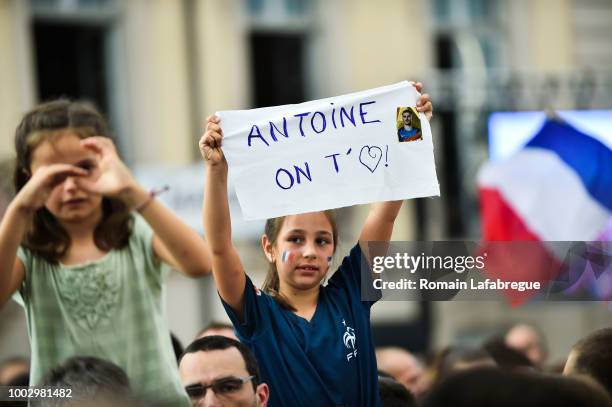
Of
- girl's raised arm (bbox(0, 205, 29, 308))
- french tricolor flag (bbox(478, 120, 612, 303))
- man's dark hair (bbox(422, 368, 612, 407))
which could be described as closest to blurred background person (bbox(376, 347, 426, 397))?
french tricolor flag (bbox(478, 120, 612, 303))

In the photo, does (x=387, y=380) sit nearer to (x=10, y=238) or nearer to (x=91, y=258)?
(x=91, y=258)

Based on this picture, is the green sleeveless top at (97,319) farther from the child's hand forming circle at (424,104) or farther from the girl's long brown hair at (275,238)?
the child's hand forming circle at (424,104)

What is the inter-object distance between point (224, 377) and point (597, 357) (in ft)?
3.04

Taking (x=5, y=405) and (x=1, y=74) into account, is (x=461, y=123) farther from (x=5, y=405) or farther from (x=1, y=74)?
(x=5, y=405)

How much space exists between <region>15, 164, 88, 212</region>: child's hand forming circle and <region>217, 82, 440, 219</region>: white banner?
502mm

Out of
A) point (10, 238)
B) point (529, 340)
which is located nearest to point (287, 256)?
point (10, 238)

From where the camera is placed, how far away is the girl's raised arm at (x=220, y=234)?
3734 mm

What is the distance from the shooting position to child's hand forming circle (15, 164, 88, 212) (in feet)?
13.0

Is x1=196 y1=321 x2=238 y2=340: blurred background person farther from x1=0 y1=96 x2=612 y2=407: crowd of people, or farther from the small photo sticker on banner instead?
the small photo sticker on banner

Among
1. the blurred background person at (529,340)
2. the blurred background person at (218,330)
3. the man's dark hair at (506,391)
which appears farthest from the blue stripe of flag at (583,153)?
the man's dark hair at (506,391)

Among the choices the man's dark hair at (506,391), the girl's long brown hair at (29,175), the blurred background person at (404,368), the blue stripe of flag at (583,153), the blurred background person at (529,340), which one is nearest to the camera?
the man's dark hair at (506,391)

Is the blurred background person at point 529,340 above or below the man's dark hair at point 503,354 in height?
below

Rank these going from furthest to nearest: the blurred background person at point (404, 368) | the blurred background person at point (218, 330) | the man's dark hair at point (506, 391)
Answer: the blurred background person at point (404, 368)
the blurred background person at point (218, 330)
the man's dark hair at point (506, 391)

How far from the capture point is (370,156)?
3883 millimetres
